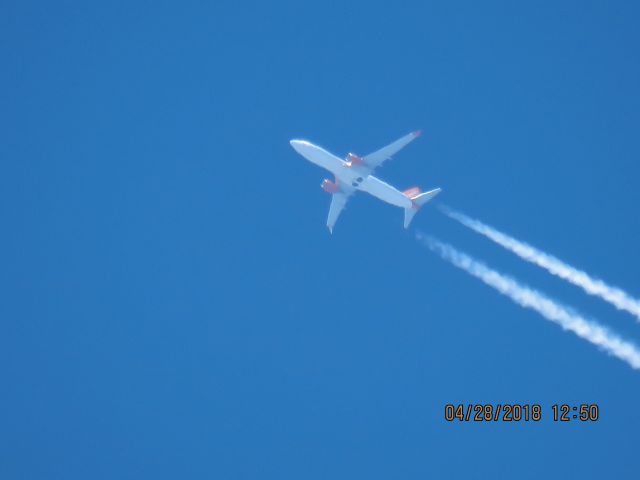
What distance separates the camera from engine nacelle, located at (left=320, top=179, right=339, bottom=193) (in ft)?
228

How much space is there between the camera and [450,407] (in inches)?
2798

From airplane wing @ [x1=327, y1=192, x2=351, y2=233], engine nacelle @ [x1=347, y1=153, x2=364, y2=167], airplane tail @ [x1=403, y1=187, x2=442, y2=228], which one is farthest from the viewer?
airplane wing @ [x1=327, y1=192, x2=351, y2=233]

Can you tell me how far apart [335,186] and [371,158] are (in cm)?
640

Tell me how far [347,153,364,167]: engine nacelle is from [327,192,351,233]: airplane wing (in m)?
6.45

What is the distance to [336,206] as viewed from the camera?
71.4m

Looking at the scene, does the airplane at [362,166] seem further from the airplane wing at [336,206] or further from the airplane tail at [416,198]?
the airplane wing at [336,206]

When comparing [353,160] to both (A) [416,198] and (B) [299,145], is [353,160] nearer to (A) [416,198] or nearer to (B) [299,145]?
(B) [299,145]

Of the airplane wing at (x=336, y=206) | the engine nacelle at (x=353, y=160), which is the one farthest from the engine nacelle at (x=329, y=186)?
the engine nacelle at (x=353, y=160)

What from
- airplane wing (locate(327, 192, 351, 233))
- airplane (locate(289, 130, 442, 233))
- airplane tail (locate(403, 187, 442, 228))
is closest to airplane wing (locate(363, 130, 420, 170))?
airplane (locate(289, 130, 442, 233))

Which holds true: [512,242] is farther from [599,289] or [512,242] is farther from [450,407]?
[450,407]

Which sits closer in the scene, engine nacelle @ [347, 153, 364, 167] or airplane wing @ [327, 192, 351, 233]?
engine nacelle @ [347, 153, 364, 167]

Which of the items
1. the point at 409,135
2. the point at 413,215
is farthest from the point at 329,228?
the point at 409,135

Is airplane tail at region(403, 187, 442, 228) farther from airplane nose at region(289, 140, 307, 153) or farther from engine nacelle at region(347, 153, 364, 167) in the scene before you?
airplane nose at region(289, 140, 307, 153)

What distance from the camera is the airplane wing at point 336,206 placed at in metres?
70.7
